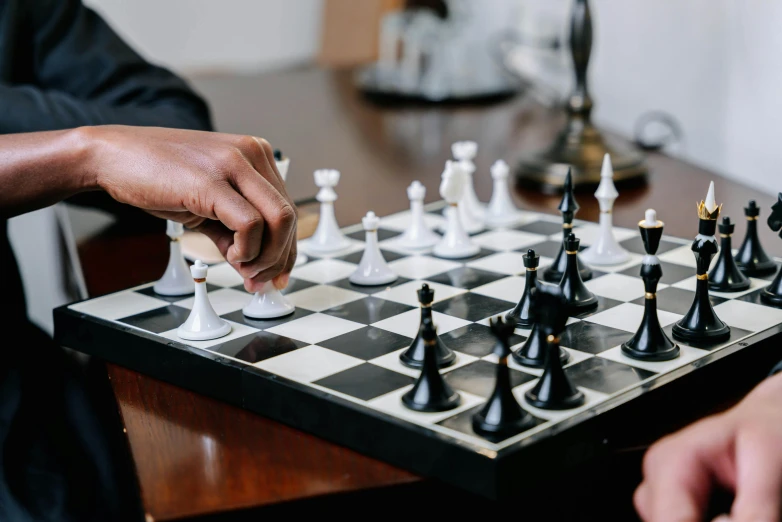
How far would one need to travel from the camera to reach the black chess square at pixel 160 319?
3.61 ft

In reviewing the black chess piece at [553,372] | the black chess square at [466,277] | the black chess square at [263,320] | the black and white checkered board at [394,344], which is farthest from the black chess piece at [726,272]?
the black chess square at [263,320]

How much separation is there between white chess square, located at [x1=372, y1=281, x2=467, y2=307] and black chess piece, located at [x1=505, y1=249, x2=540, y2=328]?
0.41 feet

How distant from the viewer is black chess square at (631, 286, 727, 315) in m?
1.09

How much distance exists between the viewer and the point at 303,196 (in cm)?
174

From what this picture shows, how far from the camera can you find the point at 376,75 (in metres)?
2.86

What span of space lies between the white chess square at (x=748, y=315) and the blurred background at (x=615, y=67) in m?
0.76

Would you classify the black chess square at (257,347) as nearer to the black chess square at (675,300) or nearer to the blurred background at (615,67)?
the black chess square at (675,300)

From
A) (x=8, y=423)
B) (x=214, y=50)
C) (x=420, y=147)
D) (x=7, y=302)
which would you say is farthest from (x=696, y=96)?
(x=214, y=50)

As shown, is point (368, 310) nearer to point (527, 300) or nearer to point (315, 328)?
point (315, 328)

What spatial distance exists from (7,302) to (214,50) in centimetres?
380

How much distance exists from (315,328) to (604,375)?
0.34 m

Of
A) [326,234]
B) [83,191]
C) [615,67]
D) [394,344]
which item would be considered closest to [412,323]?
[394,344]

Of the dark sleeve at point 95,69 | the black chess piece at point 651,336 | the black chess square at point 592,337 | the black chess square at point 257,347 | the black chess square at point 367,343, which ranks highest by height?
the dark sleeve at point 95,69

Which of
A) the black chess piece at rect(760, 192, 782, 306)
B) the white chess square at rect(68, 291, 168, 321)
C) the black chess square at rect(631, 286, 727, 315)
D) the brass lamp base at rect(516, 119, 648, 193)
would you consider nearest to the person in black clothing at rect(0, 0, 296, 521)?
the white chess square at rect(68, 291, 168, 321)
